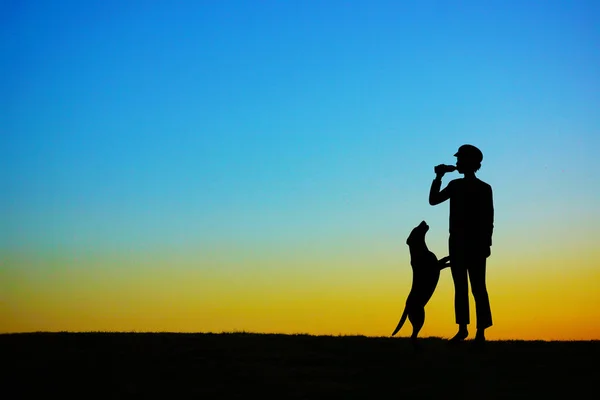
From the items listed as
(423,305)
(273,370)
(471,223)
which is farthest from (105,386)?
(471,223)

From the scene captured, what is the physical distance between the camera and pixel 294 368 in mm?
11562

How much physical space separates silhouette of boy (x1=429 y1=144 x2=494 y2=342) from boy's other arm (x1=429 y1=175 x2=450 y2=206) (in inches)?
3.7

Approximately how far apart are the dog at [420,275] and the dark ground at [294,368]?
585mm

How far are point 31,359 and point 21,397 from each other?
7.93 feet

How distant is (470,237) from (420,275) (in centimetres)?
107

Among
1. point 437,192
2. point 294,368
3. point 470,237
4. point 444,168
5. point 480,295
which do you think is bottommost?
point 294,368

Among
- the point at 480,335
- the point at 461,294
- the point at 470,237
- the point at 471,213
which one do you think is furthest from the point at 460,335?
the point at 471,213

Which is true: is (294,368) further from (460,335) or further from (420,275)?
(460,335)

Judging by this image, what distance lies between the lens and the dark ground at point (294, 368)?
33.5 feet

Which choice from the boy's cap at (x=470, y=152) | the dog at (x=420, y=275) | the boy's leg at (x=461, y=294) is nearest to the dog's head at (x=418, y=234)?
the dog at (x=420, y=275)

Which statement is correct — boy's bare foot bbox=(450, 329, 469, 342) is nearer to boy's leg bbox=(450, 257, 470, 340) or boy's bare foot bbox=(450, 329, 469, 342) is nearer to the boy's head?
boy's leg bbox=(450, 257, 470, 340)

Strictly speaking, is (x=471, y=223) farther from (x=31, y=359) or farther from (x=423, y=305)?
(x=31, y=359)

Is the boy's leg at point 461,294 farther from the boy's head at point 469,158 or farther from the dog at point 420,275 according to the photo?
→ the boy's head at point 469,158

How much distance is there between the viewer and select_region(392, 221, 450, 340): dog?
13.1 m
